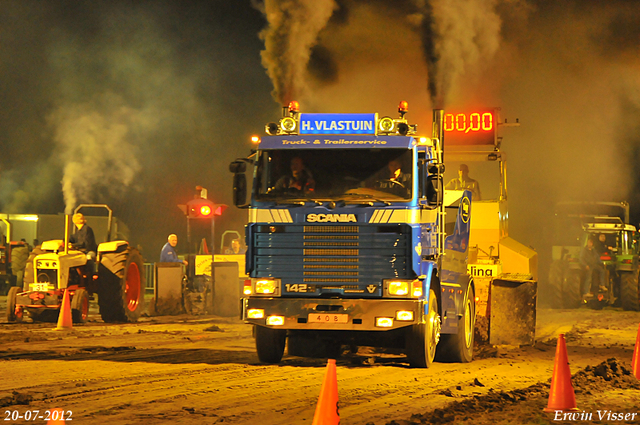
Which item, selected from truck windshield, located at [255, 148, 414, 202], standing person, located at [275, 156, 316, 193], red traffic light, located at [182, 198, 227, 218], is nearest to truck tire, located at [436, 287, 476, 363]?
truck windshield, located at [255, 148, 414, 202]

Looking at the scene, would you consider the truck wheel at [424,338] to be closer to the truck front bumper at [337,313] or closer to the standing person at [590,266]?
the truck front bumper at [337,313]

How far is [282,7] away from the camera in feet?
61.2

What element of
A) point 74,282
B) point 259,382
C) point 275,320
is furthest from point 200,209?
point 259,382

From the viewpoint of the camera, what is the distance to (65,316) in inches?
632

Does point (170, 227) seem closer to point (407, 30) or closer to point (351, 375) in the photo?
point (407, 30)

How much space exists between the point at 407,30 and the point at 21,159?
22407mm

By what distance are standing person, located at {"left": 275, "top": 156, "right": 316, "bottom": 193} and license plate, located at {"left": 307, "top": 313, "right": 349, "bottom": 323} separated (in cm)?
156

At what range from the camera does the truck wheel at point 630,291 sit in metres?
24.0

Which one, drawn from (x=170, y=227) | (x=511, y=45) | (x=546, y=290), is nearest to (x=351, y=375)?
(x=546, y=290)

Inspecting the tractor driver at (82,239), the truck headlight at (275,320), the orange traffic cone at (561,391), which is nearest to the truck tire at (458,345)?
the truck headlight at (275,320)

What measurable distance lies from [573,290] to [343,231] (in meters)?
15.4

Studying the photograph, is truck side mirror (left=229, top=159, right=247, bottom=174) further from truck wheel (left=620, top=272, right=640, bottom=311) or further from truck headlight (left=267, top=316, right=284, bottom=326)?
truck wheel (left=620, top=272, right=640, bottom=311)

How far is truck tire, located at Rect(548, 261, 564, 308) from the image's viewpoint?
24.5m

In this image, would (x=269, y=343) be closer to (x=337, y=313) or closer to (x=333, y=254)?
(x=337, y=313)
